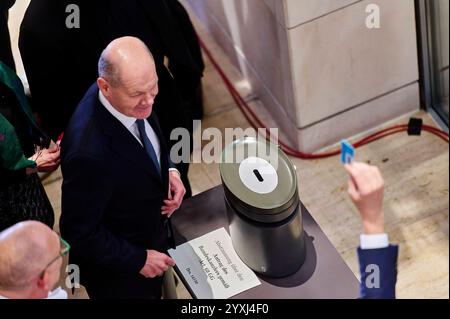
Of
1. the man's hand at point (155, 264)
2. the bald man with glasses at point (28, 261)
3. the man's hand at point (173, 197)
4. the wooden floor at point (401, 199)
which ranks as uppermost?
the bald man with glasses at point (28, 261)

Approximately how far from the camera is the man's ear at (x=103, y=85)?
3.11 meters

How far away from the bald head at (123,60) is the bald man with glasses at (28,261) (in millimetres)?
640

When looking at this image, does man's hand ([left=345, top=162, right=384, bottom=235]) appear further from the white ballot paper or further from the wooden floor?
the wooden floor

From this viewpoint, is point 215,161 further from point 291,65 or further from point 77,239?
point 77,239

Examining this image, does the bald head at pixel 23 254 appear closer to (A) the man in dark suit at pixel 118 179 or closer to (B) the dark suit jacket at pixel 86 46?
(A) the man in dark suit at pixel 118 179

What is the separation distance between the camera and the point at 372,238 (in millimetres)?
2646

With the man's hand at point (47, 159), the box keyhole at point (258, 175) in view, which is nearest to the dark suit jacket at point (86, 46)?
the man's hand at point (47, 159)

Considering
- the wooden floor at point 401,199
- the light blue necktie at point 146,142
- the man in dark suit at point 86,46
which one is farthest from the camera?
the wooden floor at point 401,199

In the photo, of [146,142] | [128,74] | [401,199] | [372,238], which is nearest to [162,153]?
[146,142]

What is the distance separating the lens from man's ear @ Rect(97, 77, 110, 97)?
122 inches

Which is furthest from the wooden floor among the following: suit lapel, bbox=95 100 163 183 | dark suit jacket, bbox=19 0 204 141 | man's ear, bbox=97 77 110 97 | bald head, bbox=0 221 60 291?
bald head, bbox=0 221 60 291

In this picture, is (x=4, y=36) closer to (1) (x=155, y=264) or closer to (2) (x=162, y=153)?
(2) (x=162, y=153)
